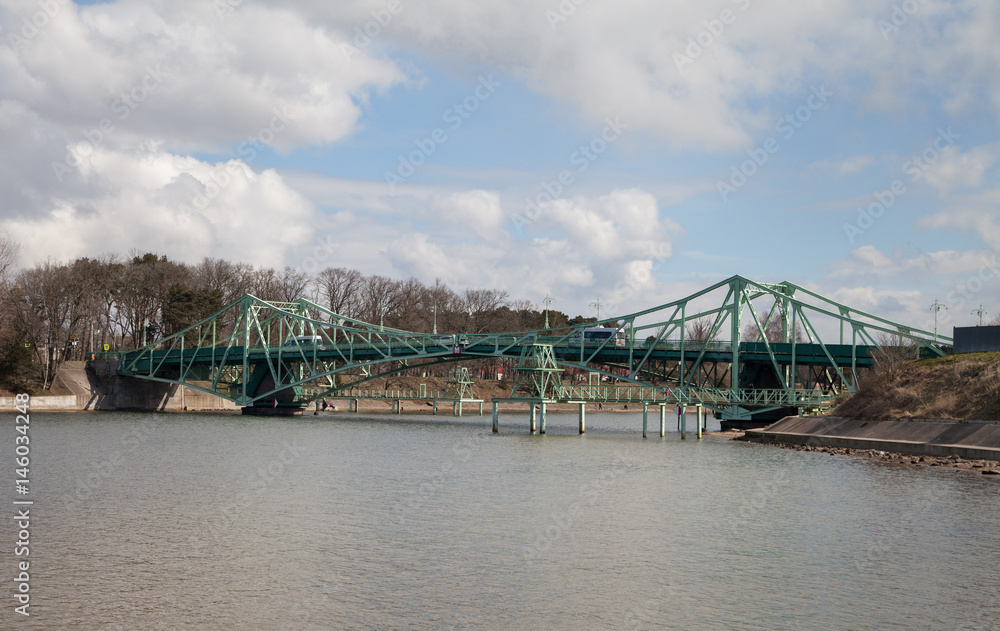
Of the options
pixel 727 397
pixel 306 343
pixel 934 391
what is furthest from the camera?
pixel 306 343

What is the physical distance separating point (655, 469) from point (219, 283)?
9217 centimetres

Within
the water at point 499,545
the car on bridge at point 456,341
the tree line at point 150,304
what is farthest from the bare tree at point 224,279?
the water at point 499,545

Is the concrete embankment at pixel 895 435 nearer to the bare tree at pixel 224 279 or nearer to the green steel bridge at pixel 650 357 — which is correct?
the green steel bridge at pixel 650 357

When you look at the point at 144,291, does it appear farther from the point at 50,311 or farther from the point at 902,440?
the point at 902,440

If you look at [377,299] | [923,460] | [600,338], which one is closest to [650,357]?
[600,338]

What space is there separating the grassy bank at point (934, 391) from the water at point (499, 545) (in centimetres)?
1177

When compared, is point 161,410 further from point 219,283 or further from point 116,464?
point 116,464

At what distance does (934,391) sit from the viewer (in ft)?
193

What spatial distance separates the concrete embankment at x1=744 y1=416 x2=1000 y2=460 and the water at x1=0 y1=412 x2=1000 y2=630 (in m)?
5.87

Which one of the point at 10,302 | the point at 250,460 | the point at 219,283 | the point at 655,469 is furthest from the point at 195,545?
the point at 219,283

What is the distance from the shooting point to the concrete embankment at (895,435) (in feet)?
159

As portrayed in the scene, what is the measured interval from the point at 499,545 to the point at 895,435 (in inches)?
1534

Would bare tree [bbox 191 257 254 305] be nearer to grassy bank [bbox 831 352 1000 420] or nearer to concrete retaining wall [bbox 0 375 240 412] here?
concrete retaining wall [bbox 0 375 240 412]

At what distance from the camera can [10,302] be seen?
91.3 meters
